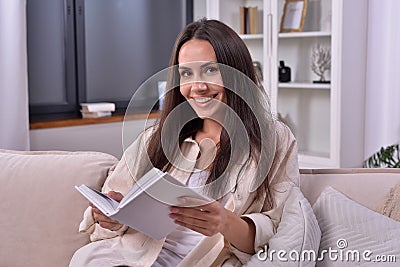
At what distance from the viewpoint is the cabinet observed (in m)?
3.34

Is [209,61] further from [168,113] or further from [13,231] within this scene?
[13,231]

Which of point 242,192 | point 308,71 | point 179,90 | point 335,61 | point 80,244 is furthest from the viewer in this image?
point 308,71

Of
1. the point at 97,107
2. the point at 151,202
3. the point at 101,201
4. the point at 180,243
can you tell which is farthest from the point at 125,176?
the point at 97,107

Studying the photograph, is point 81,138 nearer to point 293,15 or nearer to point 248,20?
point 248,20

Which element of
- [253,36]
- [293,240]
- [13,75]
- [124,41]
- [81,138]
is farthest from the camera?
[124,41]

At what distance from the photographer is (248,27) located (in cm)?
375

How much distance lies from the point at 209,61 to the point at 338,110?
199 cm

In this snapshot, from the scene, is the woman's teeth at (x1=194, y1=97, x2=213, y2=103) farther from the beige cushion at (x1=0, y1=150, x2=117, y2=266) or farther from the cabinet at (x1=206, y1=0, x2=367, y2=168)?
the cabinet at (x1=206, y1=0, x2=367, y2=168)

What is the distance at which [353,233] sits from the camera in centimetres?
143

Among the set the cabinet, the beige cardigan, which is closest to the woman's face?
the beige cardigan

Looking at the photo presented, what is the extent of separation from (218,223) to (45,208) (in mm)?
778

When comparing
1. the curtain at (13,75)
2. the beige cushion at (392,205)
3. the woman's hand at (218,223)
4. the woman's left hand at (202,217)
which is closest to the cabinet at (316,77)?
the curtain at (13,75)

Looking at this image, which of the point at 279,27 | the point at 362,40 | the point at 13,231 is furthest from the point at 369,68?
the point at 13,231

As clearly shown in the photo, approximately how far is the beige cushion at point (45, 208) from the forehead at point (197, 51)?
0.56m
